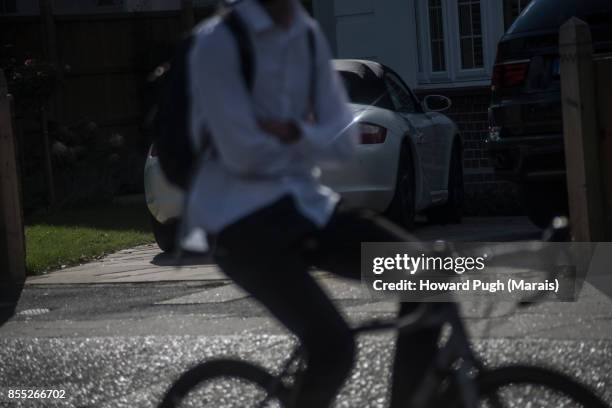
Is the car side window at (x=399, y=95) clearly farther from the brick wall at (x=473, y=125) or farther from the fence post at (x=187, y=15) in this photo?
the fence post at (x=187, y=15)

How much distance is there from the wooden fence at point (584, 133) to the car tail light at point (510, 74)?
0.55 m

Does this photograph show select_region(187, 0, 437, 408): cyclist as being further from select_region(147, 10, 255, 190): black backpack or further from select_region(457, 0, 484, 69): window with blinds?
select_region(457, 0, 484, 69): window with blinds

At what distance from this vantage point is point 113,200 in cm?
1565

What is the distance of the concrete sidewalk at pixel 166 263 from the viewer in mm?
9633

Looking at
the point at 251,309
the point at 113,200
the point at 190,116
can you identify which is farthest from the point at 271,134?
the point at 113,200

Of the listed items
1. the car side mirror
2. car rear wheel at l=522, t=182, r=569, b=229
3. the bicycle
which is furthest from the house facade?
the bicycle

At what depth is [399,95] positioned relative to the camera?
11305 millimetres

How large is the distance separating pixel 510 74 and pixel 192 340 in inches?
138

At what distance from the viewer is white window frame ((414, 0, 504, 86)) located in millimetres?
15945

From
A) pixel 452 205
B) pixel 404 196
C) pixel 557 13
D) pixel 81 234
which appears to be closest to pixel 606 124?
pixel 557 13

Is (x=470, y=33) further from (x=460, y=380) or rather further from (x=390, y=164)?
(x=460, y=380)

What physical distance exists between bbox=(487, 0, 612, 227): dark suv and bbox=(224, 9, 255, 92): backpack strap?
6.08 metres

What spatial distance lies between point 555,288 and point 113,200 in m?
8.61

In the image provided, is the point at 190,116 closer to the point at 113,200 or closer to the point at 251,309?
the point at 251,309
